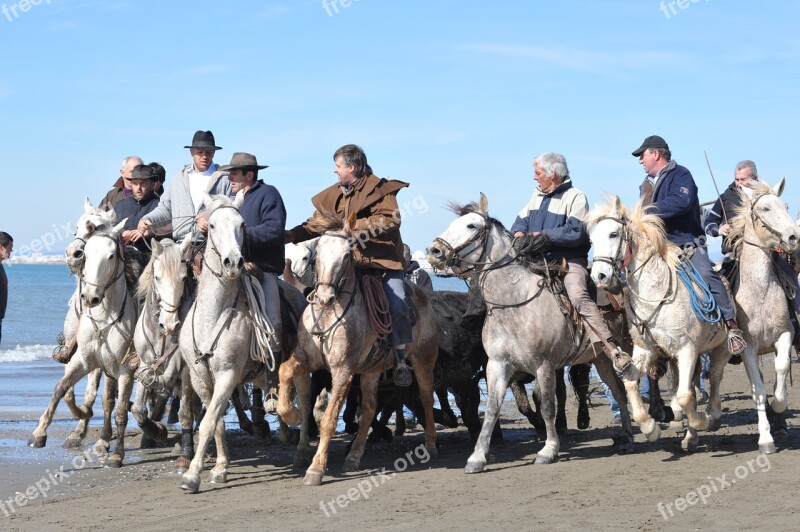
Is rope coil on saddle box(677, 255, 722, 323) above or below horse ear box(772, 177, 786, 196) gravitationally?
below

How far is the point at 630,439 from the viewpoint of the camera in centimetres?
1142

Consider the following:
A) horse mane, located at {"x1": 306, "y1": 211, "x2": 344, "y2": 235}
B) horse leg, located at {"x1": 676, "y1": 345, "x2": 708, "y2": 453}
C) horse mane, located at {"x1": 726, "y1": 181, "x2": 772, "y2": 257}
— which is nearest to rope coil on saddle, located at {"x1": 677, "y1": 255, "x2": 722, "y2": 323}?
horse leg, located at {"x1": 676, "y1": 345, "x2": 708, "y2": 453}

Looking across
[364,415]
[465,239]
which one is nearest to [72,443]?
[364,415]

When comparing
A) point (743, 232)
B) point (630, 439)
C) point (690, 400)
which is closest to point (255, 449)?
point (630, 439)

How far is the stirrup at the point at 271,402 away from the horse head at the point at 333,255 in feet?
3.29

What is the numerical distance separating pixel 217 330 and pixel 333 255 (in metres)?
1.23

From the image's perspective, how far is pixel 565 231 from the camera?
10.7m

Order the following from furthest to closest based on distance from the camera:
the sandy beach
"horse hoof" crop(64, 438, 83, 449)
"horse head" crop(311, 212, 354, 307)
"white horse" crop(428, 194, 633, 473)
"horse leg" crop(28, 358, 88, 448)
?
"horse hoof" crop(64, 438, 83, 449)
"horse leg" crop(28, 358, 88, 448)
"white horse" crop(428, 194, 633, 473)
"horse head" crop(311, 212, 354, 307)
the sandy beach

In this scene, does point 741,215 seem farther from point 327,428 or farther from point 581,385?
point 327,428

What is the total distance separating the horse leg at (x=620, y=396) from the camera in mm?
11403

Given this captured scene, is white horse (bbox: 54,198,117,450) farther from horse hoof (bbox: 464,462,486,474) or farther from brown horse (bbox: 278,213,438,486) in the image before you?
horse hoof (bbox: 464,462,486,474)

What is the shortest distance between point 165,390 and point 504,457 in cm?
356

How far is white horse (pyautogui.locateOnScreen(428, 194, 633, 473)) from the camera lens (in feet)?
34.2

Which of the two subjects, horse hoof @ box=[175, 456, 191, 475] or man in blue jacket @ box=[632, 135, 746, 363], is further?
horse hoof @ box=[175, 456, 191, 475]
